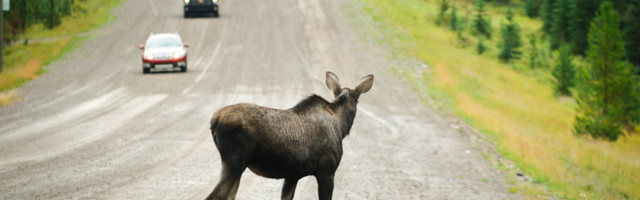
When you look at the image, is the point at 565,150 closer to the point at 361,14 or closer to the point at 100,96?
the point at 100,96

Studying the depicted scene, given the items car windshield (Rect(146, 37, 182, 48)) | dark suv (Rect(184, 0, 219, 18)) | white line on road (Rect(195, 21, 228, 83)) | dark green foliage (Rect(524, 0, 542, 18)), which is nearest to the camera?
white line on road (Rect(195, 21, 228, 83))

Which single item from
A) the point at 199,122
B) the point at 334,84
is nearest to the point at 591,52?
the point at 199,122

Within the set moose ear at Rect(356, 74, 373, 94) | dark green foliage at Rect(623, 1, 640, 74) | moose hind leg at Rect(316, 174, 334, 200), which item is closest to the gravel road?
moose ear at Rect(356, 74, 373, 94)

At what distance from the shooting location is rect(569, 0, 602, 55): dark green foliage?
4897 cm

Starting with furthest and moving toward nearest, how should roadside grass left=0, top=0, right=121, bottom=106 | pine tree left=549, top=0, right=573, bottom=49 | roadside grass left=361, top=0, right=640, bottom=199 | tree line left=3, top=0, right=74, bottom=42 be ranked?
pine tree left=549, top=0, right=573, bottom=49, tree line left=3, top=0, right=74, bottom=42, roadside grass left=0, top=0, right=121, bottom=106, roadside grass left=361, top=0, right=640, bottom=199

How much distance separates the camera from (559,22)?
50.9m

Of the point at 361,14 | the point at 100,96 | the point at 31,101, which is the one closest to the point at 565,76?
the point at 361,14

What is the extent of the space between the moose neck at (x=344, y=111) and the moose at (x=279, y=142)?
15 millimetres

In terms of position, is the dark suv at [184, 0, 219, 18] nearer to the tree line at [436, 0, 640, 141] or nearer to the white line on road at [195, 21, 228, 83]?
the white line on road at [195, 21, 228, 83]

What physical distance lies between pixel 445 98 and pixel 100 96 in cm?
1286

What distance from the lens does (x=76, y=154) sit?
427 inches

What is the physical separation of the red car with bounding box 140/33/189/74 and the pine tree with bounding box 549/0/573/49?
37.1 metres

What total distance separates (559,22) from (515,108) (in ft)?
105

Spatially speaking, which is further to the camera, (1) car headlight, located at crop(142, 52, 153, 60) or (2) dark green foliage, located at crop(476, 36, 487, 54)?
(2) dark green foliage, located at crop(476, 36, 487, 54)
